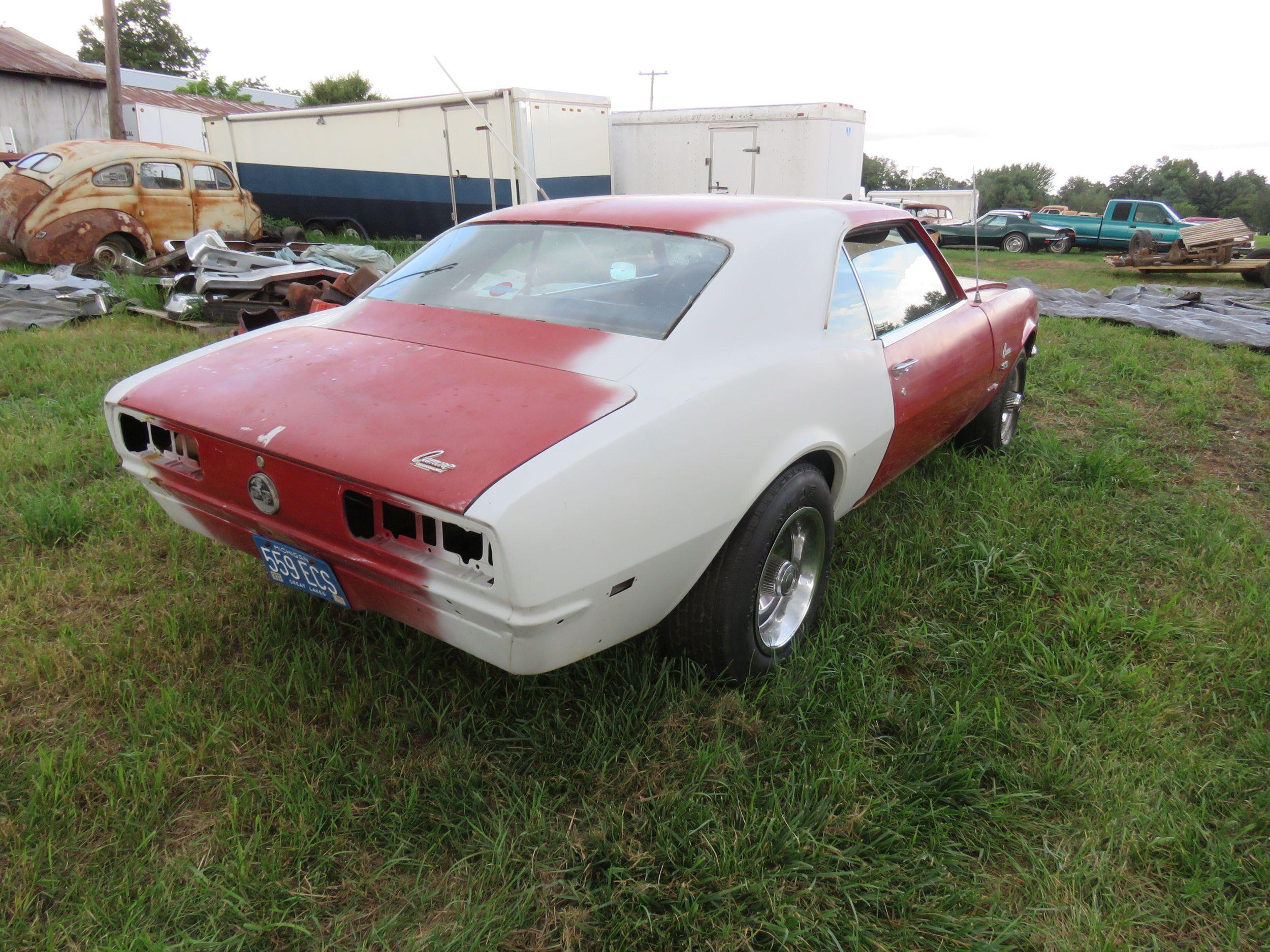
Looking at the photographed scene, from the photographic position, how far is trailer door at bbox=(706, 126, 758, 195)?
11.3 metres

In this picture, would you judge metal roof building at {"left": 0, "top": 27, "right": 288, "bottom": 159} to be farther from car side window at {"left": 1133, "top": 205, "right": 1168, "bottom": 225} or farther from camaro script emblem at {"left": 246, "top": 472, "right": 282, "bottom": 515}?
camaro script emblem at {"left": 246, "top": 472, "right": 282, "bottom": 515}

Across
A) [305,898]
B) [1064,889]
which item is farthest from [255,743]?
[1064,889]

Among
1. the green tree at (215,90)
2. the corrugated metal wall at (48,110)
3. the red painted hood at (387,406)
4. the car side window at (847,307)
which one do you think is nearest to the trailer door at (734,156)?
the car side window at (847,307)

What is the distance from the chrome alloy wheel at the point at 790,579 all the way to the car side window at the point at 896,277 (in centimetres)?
81

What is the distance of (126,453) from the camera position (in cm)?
233

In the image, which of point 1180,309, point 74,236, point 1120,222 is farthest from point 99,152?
point 1120,222

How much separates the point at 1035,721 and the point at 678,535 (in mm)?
1222

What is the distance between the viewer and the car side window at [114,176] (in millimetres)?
9500

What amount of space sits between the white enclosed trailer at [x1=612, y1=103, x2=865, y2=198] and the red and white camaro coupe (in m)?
8.57

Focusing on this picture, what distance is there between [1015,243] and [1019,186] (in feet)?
125

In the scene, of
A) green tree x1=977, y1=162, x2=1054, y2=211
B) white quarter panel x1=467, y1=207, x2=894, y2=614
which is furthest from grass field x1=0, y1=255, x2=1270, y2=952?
green tree x1=977, y1=162, x2=1054, y2=211

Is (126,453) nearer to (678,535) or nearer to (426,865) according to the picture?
(426,865)

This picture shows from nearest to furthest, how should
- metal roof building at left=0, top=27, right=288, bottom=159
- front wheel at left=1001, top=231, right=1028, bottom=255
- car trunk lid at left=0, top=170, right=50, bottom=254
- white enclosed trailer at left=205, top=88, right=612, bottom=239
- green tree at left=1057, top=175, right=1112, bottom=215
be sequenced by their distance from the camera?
car trunk lid at left=0, top=170, right=50, bottom=254, white enclosed trailer at left=205, top=88, right=612, bottom=239, front wheel at left=1001, top=231, right=1028, bottom=255, metal roof building at left=0, top=27, right=288, bottom=159, green tree at left=1057, top=175, right=1112, bottom=215

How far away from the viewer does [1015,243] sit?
62.6 ft
